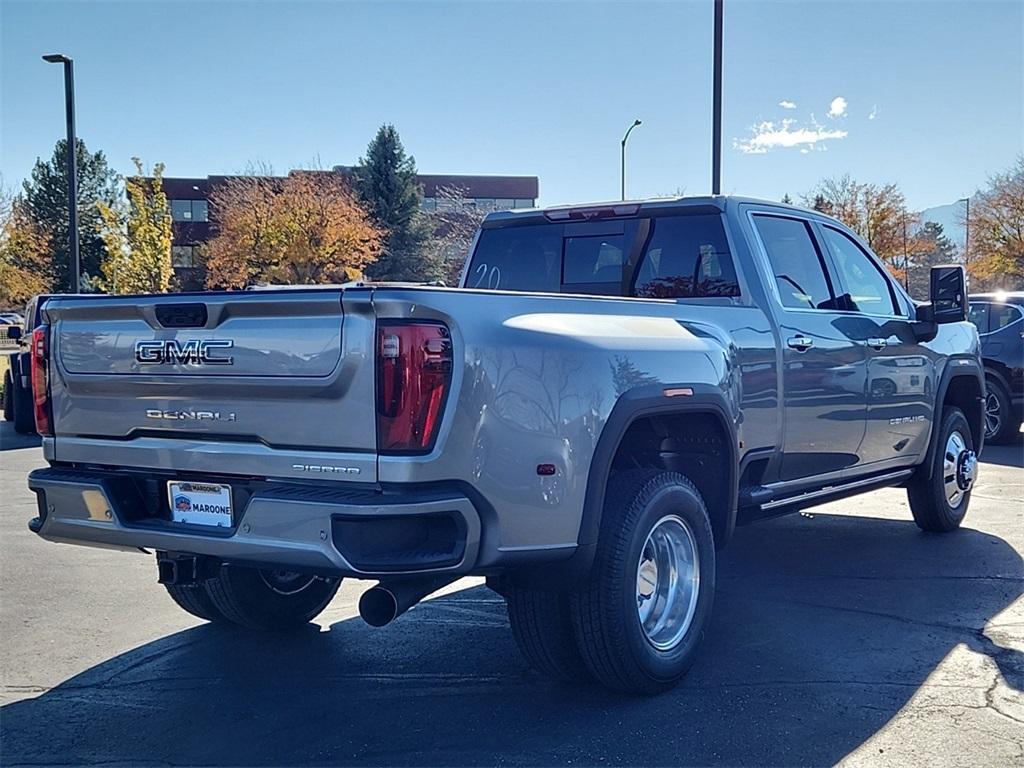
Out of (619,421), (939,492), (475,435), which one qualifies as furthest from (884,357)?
(475,435)

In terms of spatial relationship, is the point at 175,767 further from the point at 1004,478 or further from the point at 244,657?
the point at 1004,478

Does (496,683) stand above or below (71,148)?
below

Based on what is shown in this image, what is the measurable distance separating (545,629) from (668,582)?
0.67 m

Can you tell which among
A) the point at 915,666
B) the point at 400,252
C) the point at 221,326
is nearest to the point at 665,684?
the point at 915,666

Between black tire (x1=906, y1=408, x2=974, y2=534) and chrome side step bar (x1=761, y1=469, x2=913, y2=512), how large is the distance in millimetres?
298

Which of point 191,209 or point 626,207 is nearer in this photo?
point 626,207

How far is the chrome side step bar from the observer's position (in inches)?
203

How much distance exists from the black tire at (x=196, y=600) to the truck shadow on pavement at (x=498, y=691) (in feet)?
0.51

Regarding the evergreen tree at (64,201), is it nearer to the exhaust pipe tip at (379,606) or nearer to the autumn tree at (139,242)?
the autumn tree at (139,242)

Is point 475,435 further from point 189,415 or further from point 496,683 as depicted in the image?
point 496,683

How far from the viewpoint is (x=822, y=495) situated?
18.1 feet

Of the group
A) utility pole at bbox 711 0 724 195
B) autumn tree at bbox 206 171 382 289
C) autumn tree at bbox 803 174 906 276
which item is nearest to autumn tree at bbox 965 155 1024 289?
autumn tree at bbox 803 174 906 276

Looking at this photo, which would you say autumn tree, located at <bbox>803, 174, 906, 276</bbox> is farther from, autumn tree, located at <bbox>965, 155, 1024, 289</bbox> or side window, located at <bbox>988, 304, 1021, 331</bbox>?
side window, located at <bbox>988, 304, 1021, 331</bbox>

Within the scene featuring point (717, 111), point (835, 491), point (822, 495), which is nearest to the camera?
point (822, 495)
